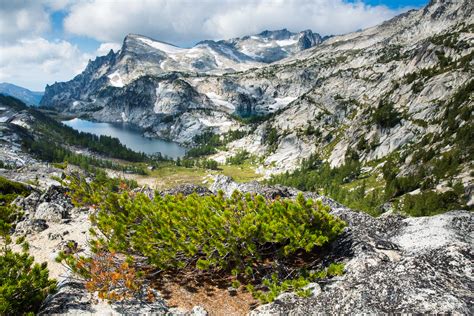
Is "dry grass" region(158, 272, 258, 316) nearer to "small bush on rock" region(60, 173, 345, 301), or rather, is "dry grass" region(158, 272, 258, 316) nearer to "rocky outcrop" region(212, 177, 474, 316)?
"small bush on rock" region(60, 173, 345, 301)

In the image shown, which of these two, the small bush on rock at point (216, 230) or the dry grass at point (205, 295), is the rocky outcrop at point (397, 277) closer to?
the small bush on rock at point (216, 230)

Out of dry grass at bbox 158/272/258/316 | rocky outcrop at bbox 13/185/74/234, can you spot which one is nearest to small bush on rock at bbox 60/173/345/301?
dry grass at bbox 158/272/258/316

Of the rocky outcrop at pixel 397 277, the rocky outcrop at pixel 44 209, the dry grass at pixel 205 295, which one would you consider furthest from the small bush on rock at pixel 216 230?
the rocky outcrop at pixel 44 209

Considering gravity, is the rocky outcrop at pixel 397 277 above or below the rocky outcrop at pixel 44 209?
below

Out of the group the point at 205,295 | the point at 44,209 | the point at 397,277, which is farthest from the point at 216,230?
the point at 44,209

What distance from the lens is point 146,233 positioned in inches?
719

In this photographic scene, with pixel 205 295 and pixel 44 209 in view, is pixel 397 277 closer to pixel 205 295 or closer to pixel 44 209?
pixel 205 295

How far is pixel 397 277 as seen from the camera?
14.6 m

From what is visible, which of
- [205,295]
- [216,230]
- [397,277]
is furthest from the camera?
[205,295]

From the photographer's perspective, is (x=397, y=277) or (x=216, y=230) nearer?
(x=397, y=277)

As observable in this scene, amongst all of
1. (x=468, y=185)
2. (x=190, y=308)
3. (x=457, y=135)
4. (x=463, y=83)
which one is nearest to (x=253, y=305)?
(x=190, y=308)

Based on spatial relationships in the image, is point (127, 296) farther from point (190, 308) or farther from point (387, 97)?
point (387, 97)

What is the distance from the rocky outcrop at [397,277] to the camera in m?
13.3

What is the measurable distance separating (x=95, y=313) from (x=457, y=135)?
127695 mm
